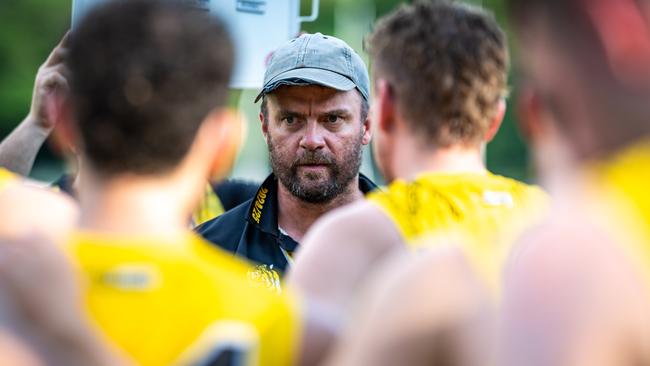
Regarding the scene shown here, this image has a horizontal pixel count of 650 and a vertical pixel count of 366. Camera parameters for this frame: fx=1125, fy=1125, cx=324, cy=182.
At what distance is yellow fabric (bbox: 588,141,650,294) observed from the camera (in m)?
1.33

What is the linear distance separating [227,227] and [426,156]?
2056 mm

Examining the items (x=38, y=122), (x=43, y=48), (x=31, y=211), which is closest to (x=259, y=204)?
(x=38, y=122)

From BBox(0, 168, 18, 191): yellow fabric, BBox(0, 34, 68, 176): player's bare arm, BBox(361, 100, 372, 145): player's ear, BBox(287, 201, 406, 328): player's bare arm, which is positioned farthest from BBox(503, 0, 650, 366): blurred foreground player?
BBox(361, 100, 372, 145): player's ear

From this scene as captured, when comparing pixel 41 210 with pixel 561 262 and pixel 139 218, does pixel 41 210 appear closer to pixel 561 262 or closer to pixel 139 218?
pixel 139 218

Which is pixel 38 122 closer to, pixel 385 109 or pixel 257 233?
pixel 257 233

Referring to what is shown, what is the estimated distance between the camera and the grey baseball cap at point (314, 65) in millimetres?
3992

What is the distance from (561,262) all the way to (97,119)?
776 mm

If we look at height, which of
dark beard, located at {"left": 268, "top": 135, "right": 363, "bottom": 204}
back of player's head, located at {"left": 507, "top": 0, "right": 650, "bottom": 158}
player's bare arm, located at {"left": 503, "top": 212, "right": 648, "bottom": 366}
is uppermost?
back of player's head, located at {"left": 507, "top": 0, "right": 650, "bottom": 158}

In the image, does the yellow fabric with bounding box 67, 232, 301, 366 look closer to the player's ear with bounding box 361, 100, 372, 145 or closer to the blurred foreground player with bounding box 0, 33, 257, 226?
the blurred foreground player with bounding box 0, 33, 257, 226

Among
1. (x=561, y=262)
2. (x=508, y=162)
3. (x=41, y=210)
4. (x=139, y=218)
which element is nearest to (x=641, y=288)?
(x=561, y=262)

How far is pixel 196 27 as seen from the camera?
1.78 m

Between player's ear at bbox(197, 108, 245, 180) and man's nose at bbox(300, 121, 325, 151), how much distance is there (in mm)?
2207

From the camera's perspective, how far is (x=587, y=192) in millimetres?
1366

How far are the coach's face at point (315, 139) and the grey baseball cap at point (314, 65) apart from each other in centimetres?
6
